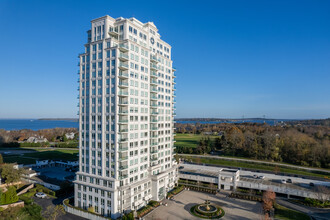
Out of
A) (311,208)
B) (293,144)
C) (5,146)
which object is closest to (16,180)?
Answer: (311,208)

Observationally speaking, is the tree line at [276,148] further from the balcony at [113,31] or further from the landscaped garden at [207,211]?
the balcony at [113,31]

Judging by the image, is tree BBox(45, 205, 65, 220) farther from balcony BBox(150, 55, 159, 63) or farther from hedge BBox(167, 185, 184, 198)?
balcony BBox(150, 55, 159, 63)

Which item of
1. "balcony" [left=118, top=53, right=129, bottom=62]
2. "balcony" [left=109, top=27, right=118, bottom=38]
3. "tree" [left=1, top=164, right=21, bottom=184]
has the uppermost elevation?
"balcony" [left=109, top=27, right=118, bottom=38]

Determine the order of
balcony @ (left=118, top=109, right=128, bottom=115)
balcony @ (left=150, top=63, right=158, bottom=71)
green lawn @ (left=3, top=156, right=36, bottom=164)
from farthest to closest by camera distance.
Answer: green lawn @ (left=3, top=156, right=36, bottom=164)
balcony @ (left=150, top=63, right=158, bottom=71)
balcony @ (left=118, top=109, right=128, bottom=115)

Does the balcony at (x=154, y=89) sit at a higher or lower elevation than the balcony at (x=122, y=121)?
higher

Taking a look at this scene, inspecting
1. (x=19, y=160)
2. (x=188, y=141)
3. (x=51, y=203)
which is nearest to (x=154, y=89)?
(x=51, y=203)

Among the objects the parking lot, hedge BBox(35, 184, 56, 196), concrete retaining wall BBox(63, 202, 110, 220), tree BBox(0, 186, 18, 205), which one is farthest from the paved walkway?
the parking lot

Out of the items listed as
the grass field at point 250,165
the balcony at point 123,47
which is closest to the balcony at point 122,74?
the balcony at point 123,47
